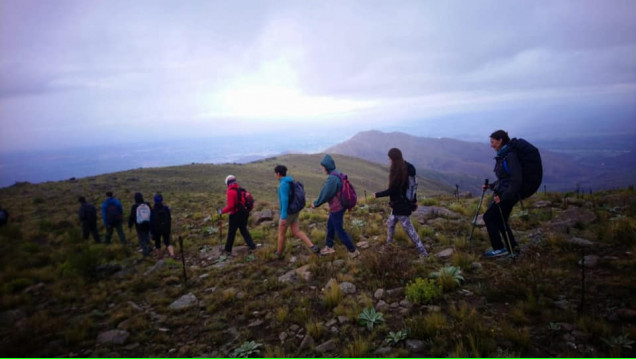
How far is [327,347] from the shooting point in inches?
172

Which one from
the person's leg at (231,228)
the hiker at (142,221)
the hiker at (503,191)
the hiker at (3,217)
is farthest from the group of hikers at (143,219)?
the hiker at (503,191)

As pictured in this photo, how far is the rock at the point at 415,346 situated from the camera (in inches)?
159

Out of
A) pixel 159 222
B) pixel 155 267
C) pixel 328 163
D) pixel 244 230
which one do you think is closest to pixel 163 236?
pixel 159 222

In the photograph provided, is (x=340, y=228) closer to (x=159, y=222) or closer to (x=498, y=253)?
(x=498, y=253)

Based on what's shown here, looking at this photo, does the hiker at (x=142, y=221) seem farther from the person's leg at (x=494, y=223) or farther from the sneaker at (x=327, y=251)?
the person's leg at (x=494, y=223)

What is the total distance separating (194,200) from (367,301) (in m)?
20.7

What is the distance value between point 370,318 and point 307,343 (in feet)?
3.72

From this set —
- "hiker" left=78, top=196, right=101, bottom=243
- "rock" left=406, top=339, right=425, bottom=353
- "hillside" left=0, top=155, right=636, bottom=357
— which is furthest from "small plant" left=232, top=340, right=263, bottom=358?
"hiker" left=78, top=196, right=101, bottom=243

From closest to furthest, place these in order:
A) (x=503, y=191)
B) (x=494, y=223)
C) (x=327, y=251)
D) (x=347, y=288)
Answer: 1. (x=347, y=288)
2. (x=503, y=191)
3. (x=494, y=223)
4. (x=327, y=251)

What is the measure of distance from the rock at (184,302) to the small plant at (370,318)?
392 centimetres

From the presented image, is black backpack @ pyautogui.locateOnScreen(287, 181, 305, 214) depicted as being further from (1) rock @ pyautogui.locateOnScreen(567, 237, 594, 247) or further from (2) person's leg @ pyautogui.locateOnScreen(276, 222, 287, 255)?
(1) rock @ pyautogui.locateOnScreen(567, 237, 594, 247)

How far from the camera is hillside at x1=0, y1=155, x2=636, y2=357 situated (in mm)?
4160

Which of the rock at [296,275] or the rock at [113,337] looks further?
the rock at [296,275]

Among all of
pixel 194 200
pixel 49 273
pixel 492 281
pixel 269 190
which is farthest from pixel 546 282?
pixel 269 190
